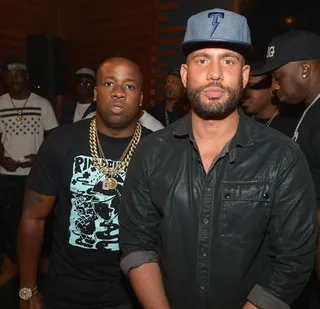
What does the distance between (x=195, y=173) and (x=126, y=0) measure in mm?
6178

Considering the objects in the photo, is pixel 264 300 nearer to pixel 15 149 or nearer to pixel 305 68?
pixel 305 68

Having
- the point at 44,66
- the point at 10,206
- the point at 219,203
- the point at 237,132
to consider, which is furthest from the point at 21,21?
the point at 219,203

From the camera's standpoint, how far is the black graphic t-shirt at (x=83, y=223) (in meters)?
2.19

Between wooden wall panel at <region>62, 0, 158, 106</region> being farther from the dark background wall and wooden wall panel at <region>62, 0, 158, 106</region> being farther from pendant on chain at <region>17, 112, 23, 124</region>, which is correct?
pendant on chain at <region>17, 112, 23, 124</region>

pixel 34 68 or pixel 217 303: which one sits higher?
pixel 34 68

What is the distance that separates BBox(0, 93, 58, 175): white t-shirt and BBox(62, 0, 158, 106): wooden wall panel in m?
2.82

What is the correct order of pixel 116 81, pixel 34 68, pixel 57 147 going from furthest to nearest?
pixel 34 68 → pixel 116 81 → pixel 57 147

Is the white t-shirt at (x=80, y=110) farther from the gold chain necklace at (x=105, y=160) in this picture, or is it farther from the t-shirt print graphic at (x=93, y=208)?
the t-shirt print graphic at (x=93, y=208)

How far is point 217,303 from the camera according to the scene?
5.54ft

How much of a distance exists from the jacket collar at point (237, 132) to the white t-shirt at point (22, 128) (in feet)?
9.35

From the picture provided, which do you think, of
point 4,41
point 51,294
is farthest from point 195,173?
point 4,41

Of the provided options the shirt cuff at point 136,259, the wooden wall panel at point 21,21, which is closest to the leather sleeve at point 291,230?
the shirt cuff at point 136,259

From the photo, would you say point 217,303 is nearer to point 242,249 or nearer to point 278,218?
point 242,249

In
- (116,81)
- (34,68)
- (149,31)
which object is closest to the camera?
(116,81)
